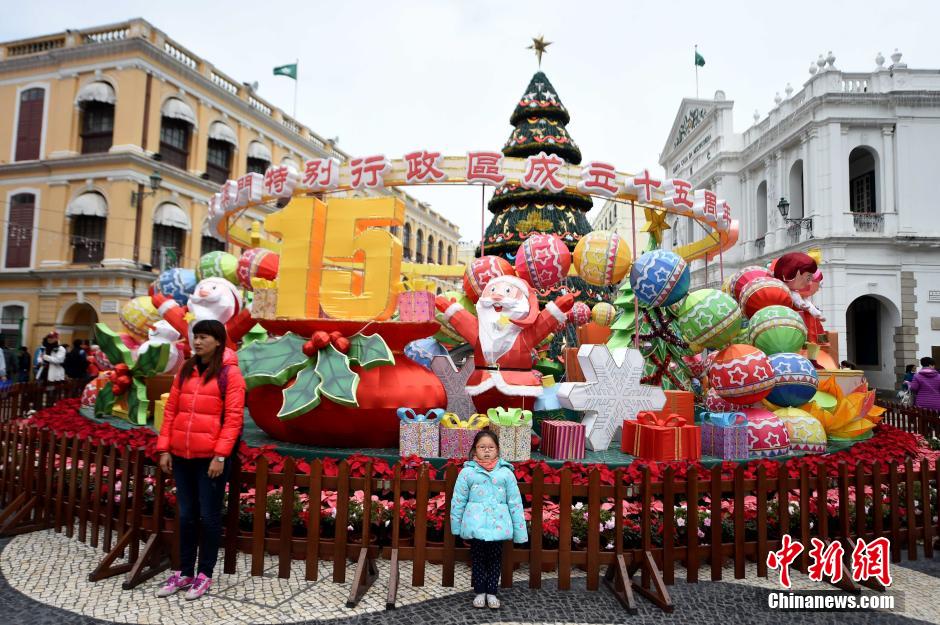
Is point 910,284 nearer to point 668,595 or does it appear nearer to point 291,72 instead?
point 668,595

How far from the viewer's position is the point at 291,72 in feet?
90.3

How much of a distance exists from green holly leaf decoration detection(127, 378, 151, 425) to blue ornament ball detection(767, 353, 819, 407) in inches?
327

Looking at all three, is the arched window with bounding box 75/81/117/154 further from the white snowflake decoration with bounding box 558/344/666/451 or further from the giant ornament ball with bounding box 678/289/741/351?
the giant ornament ball with bounding box 678/289/741/351

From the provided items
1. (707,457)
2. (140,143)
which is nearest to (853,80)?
(707,457)

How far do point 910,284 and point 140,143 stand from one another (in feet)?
96.3

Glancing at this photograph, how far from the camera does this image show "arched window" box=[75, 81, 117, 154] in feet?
73.3

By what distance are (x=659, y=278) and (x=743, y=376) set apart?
176cm

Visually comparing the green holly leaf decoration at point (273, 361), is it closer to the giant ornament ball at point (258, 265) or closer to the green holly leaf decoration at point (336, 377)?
the green holly leaf decoration at point (336, 377)

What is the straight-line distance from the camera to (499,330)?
6988 millimetres

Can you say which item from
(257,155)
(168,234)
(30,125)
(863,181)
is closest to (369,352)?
(168,234)

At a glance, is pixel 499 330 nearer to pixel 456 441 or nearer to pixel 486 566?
pixel 456 441

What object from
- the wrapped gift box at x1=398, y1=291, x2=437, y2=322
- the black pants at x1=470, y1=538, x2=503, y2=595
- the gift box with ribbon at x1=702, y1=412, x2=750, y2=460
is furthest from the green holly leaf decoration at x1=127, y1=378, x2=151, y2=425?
the gift box with ribbon at x1=702, y1=412, x2=750, y2=460

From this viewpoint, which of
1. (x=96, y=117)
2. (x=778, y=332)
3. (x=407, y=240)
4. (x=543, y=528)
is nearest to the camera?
(x=543, y=528)

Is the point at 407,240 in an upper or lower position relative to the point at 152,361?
upper
